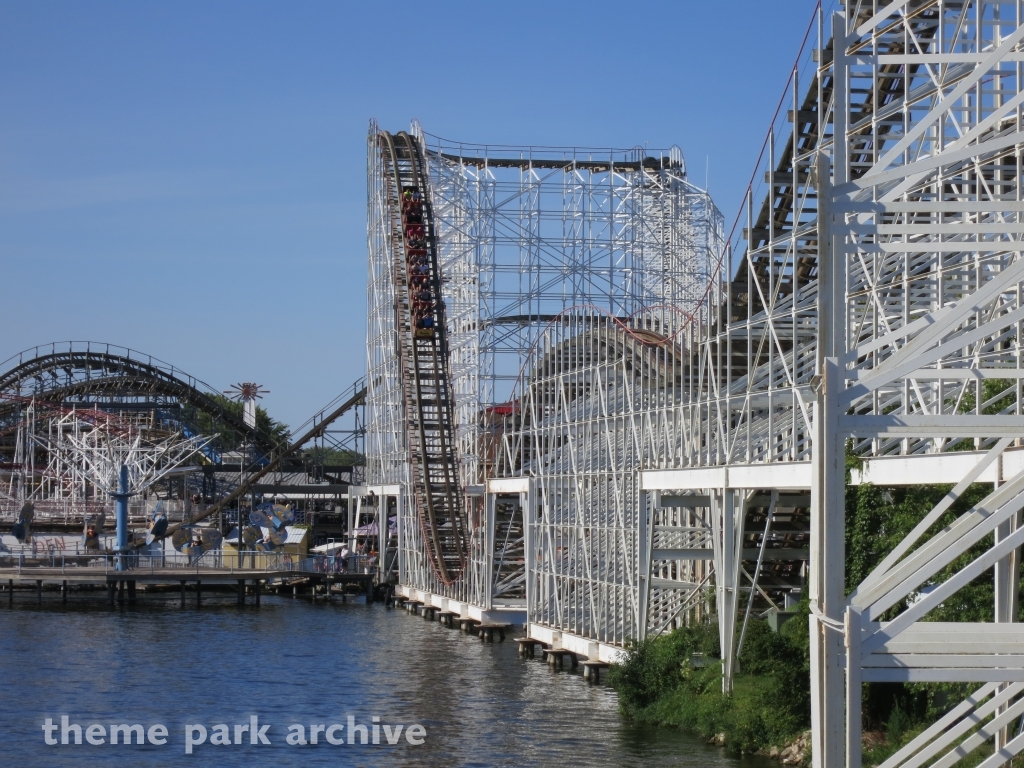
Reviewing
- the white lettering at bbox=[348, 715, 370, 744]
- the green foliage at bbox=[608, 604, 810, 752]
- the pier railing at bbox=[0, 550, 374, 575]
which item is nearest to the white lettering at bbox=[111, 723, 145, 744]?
the white lettering at bbox=[348, 715, 370, 744]

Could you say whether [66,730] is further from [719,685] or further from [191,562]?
[191,562]

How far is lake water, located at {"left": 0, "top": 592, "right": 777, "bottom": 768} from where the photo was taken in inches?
764

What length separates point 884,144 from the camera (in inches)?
741

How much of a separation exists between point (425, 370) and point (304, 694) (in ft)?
58.6

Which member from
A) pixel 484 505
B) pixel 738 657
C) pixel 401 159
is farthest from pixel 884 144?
pixel 401 159

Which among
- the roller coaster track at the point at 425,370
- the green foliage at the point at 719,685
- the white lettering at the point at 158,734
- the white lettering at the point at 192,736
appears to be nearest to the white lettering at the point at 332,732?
the white lettering at the point at 192,736

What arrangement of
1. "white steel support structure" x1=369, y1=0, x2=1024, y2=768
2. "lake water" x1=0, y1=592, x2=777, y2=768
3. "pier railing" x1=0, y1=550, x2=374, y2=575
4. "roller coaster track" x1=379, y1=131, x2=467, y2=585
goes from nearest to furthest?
"white steel support structure" x1=369, y1=0, x2=1024, y2=768, "lake water" x1=0, y1=592, x2=777, y2=768, "roller coaster track" x1=379, y1=131, x2=467, y2=585, "pier railing" x1=0, y1=550, x2=374, y2=575

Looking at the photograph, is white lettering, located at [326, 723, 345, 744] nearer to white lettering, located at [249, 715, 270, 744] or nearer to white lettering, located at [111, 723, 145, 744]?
white lettering, located at [249, 715, 270, 744]

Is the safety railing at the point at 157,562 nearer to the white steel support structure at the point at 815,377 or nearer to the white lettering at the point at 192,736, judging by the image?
the white steel support structure at the point at 815,377

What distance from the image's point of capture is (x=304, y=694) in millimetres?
25391

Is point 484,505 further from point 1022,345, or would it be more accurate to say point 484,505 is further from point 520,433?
point 1022,345

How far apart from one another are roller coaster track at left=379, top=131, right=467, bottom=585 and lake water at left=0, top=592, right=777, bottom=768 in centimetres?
262

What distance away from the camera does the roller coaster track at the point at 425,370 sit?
39.3 meters

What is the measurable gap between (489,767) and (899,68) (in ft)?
34.7
